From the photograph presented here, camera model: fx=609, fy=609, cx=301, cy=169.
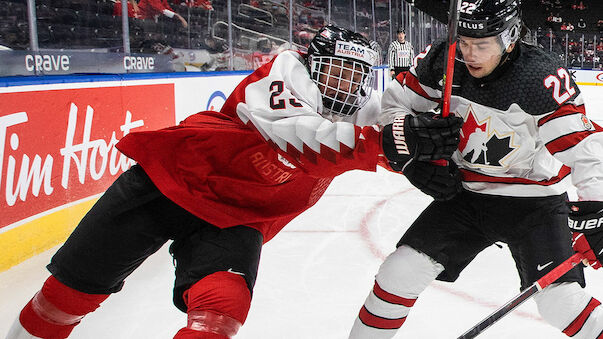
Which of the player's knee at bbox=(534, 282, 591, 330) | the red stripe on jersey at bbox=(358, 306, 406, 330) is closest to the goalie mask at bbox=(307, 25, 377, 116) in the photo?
the red stripe on jersey at bbox=(358, 306, 406, 330)

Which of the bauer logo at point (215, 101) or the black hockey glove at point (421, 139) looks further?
the bauer logo at point (215, 101)

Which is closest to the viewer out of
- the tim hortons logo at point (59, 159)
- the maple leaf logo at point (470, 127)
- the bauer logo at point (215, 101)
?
the maple leaf logo at point (470, 127)

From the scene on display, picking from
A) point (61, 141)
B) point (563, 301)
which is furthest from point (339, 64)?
point (61, 141)

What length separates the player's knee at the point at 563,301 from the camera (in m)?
1.47

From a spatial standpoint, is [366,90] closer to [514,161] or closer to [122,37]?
[514,161]

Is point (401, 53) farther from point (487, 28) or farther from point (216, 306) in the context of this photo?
point (216, 306)

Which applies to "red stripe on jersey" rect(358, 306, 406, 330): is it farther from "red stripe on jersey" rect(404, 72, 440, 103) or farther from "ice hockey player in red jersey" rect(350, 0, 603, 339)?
"red stripe on jersey" rect(404, 72, 440, 103)

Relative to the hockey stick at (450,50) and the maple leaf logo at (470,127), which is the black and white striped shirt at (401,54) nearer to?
the maple leaf logo at (470,127)

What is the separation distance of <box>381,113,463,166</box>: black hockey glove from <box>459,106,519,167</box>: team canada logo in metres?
0.21

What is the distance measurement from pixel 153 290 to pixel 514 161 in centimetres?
145

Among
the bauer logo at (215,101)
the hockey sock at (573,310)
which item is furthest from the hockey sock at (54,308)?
the bauer logo at (215,101)

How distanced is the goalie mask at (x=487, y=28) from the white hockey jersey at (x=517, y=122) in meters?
0.07

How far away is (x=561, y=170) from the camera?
5.21 feet

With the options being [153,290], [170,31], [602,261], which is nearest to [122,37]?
[170,31]
